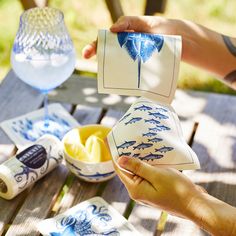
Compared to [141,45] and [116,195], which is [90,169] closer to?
[116,195]

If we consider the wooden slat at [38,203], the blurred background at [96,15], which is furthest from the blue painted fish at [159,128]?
the blurred background at [96,15]

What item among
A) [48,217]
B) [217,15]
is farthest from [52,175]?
[217,15]

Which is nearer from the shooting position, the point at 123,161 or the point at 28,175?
the point at 123,161

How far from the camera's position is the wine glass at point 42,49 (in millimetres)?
1379

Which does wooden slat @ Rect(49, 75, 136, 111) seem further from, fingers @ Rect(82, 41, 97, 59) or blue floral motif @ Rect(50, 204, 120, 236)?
blue floral motif @ Rect(50, 204, 120, 236)

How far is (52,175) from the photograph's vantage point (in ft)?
4.42

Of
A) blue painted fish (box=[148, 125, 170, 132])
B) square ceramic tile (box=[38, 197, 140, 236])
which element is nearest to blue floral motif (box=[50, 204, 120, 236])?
square ceramic tile (box=[38, 197, 140, 236])

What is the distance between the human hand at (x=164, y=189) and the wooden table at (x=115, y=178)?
99 millimetres

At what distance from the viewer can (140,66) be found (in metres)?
1.30

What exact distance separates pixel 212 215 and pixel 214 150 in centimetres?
36

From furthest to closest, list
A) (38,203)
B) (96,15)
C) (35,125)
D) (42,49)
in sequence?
(96,15), (35,125), (42,49), (38,203)

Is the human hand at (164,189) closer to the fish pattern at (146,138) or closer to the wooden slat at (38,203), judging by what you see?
the fish pattern at (146,138)

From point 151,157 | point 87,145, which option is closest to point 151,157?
point 151,157

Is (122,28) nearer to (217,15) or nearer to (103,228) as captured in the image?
(103,228)
